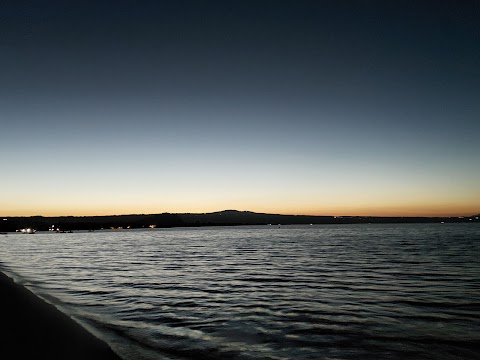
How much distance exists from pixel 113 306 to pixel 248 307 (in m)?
5.94

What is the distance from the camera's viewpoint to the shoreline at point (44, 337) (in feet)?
28.2

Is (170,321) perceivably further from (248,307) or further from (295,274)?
(295,274)

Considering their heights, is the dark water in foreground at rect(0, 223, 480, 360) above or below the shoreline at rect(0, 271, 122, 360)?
below

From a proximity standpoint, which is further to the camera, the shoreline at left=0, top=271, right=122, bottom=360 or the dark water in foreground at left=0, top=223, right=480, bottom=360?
the dark water in foreground at left=0, top=223, right=480, bottom=360

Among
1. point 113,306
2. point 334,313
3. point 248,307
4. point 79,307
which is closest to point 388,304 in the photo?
point 334,313

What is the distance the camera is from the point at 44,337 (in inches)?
388

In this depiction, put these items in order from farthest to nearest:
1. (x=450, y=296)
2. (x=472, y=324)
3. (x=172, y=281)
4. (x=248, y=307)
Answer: (x=172, y=281), (x=450, y=296), (x=248, y=307), (x=472, y=324)

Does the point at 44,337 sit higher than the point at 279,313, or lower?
higher

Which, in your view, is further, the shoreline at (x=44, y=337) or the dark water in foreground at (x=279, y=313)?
the dark water in foreground at (x=279, y=313)

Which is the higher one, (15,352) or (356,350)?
(15,352)

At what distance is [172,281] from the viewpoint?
24062 mm

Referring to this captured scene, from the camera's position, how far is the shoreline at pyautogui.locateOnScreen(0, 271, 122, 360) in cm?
859

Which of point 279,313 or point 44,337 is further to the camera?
point 279,313

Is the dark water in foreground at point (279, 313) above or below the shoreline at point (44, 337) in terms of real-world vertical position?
below
